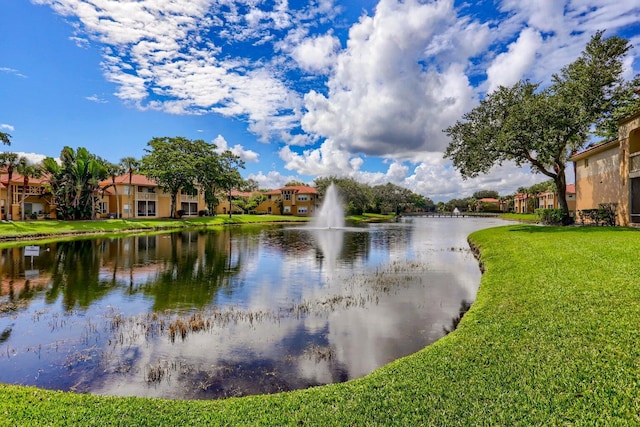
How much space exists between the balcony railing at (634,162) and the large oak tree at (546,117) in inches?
169

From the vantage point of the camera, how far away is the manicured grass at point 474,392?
458 centimetres

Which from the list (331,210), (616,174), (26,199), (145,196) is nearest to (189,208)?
(145,196)

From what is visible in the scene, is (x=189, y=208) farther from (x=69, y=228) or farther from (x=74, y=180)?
(x=69, y=228)

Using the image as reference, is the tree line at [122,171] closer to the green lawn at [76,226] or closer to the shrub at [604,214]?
the green lawn at [76,226]

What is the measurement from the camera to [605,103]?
27906 mm

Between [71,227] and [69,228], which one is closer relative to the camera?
[69,228]

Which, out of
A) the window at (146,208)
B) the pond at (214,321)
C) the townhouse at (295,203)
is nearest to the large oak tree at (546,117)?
the pond at (214,321)

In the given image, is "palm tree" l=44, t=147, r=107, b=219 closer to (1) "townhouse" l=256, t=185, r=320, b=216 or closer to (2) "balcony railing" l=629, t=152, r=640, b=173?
(1) "townhouse" l=256, t=185, r=320, b=216

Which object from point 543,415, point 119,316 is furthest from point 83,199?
point 543,415

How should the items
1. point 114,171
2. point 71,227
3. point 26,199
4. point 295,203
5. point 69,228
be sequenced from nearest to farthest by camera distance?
point 69,228 → point 71,227 → point 26,199 → point 114,171 → point 295,203

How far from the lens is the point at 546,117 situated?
25859mm

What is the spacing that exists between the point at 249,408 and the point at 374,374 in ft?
7.03

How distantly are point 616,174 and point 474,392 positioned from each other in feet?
96.3

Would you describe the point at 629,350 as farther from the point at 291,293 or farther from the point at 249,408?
the point at 291,293
